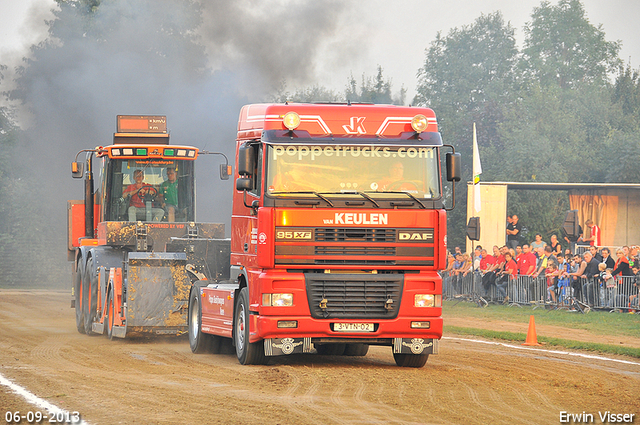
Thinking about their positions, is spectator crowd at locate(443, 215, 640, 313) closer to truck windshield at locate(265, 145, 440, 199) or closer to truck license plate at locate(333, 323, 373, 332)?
truck windshield at locate(265, 145, 440, 199)

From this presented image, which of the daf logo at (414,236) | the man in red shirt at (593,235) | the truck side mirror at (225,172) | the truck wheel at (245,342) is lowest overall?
the truck wheel at (245,342)

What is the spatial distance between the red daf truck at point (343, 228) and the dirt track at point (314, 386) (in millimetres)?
611

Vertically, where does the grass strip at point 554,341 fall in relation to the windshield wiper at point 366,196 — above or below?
below

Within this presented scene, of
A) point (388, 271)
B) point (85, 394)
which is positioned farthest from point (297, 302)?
point (85, 394)

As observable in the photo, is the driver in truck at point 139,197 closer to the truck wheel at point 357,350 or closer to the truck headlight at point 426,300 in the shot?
the truck wheel at point 357,350

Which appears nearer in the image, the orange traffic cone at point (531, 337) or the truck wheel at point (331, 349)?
the truck wheel at point (331, 349)

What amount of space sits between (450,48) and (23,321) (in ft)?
156

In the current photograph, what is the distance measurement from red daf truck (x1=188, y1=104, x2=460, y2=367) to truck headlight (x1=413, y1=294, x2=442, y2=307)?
13mm

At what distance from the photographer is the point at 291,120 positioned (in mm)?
12656

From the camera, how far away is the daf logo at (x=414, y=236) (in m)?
12.5

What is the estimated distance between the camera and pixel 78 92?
42.9 m

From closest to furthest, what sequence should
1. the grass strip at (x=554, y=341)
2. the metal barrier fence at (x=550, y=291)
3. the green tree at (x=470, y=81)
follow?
the grass strip at (x=554, y=341) < the metal barrier fence at (x=550, y=291) < the green tree at (x=470, y=81)

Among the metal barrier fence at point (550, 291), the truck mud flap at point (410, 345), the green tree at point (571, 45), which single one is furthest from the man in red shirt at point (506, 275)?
the green tree at point (571, 45)

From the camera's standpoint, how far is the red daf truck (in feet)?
40.5
